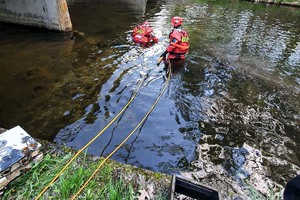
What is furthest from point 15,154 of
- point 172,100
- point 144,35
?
point 144,35

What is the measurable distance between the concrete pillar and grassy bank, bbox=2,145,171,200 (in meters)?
9.16

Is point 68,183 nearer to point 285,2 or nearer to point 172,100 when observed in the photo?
point 172,100

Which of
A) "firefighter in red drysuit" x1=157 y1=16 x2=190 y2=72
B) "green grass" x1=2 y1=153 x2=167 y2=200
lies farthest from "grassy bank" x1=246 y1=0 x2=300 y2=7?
"green grass" x1=2 y1=153 x2=167 y2=200

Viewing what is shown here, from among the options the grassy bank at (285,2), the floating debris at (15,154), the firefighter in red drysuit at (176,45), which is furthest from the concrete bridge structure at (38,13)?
the grassy bank at (285,2)

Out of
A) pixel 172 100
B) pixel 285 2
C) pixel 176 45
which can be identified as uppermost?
pixel 176 45

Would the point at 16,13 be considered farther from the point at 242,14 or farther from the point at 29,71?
the point at 242,14

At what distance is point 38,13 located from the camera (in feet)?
37.0

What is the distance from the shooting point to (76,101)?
620cm

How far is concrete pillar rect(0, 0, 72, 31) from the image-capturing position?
1072 centimetres

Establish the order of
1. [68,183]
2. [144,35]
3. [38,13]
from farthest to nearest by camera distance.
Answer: [38,13] < [144,35] < [68,183]

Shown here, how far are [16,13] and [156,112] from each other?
404 inches

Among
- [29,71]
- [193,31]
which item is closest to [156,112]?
[29,71]

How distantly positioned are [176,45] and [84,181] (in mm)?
5980

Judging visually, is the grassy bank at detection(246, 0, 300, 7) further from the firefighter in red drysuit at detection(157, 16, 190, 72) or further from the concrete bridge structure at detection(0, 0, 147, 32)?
the concrete bridge structure at detection(0, 0, 147, 32)
